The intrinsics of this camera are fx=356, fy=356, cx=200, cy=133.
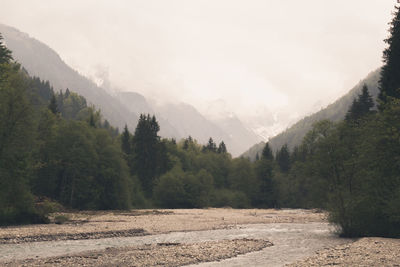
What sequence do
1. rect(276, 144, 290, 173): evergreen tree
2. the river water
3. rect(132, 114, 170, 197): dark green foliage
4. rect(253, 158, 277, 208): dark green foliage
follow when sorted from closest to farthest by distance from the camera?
the river water < rect(132, 114, 170, 197): dark green foliage < rect(253, 158, 277, 208): dark green foliage < rect(276, 144, 290, 173): evergreen tree

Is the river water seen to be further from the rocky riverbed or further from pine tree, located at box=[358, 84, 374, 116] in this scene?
pine tree, located at box=[358, 84, 374, 116]

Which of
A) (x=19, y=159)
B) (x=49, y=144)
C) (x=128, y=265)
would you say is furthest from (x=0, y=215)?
(x=49, y=144)

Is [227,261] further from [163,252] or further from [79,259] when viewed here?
[79,259]

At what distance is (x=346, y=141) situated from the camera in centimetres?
3241

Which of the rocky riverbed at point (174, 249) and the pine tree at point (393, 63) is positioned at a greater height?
the pine tree at point (393, 63)

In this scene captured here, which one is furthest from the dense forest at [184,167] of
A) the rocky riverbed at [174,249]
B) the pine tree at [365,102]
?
the rocky riverbed at [174,249]

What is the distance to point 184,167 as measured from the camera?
12406cm

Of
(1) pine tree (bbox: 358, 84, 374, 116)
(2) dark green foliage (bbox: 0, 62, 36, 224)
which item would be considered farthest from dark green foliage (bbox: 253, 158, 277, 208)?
(2) dark green foliage (bbox: 0, 62, 36, 224)

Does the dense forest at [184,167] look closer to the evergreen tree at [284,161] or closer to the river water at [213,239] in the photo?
the evergreen tree at [284,161]

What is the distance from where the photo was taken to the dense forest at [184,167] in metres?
29.7

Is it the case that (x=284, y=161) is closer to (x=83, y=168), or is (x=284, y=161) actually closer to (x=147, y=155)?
(x=147, y=155)

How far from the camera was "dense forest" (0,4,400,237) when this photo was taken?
2969cm

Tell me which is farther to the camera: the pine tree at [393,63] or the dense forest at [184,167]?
the pine tree at [393,63]

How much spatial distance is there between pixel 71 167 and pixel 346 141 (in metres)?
47.9
